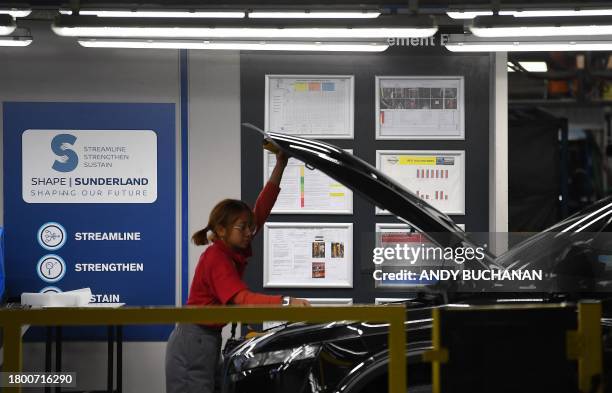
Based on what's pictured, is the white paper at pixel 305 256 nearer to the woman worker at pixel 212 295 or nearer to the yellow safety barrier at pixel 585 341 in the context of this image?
the woman worker at pixel 212 295

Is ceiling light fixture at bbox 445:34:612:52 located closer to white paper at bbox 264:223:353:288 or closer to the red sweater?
white paper at bbox 264:223:353:288

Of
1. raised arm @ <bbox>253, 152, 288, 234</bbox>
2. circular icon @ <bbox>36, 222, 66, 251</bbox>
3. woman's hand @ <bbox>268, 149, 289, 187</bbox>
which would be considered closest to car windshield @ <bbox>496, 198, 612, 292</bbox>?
woman's hand @ <bbox>268, 149, 289, 187</bbox>

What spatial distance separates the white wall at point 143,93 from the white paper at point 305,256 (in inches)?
23.5

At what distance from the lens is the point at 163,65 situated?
8344 mm

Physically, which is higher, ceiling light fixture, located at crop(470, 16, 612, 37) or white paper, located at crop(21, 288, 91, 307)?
ceiling light fixture, located at crop(470, 16, 612, 37)

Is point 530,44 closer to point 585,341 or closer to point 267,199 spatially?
point 267,199

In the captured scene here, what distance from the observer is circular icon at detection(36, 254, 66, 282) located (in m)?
8.27

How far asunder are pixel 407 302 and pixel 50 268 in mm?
4458

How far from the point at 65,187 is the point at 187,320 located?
515cm

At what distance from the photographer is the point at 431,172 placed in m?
8.42

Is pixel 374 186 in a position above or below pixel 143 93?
below

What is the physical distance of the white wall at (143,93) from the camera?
325 inches

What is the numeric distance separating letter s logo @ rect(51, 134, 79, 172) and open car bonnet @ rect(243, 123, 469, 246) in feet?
13.1

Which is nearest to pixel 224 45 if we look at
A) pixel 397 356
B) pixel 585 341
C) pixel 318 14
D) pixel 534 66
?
pixel 318 14
